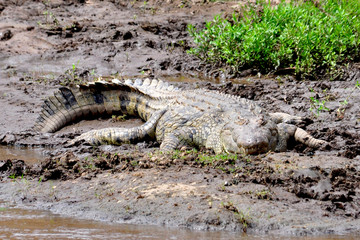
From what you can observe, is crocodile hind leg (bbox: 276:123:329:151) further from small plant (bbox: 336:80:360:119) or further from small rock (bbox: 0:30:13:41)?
small rock (bbox: 0:30:13:41)

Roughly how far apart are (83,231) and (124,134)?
3.11 metres

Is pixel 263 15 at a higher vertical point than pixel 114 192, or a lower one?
higher

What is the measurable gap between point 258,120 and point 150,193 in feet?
6.20

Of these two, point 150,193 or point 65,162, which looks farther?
point 65,162

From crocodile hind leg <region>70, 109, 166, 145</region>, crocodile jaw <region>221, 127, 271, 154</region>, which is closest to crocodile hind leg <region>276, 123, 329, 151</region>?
crocodile jaw <region>221, 127, 271, 154</region>

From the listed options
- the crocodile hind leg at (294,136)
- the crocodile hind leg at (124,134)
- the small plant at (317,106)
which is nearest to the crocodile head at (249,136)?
the crocodile hind leg at (294,136)

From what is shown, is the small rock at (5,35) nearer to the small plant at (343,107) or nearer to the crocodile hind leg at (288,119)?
the crocodile hind leg at (288,119)

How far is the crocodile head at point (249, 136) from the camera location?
18.5 ft

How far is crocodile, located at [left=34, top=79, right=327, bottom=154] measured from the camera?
19.3 feet

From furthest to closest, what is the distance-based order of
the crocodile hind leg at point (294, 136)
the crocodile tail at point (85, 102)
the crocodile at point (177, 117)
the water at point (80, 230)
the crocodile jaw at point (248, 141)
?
the crocodile tail at point (85, 102) < the crocodile hind leg at point (294, 136) < the crocodile at point (177, 117) < the crocodile jaw at point (248, 141) < the water at point (80, 230)

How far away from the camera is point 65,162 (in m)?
5.40

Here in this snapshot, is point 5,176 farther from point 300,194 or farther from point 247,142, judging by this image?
point 300,194

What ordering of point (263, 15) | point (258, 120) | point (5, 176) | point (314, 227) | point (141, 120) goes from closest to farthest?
1. point (314, 227)
2. point (5, 176)
3. point (258, 120)
4. point (141, 120)
5. point (263, 15)

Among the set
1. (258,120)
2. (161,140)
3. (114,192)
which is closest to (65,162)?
(114,192)
